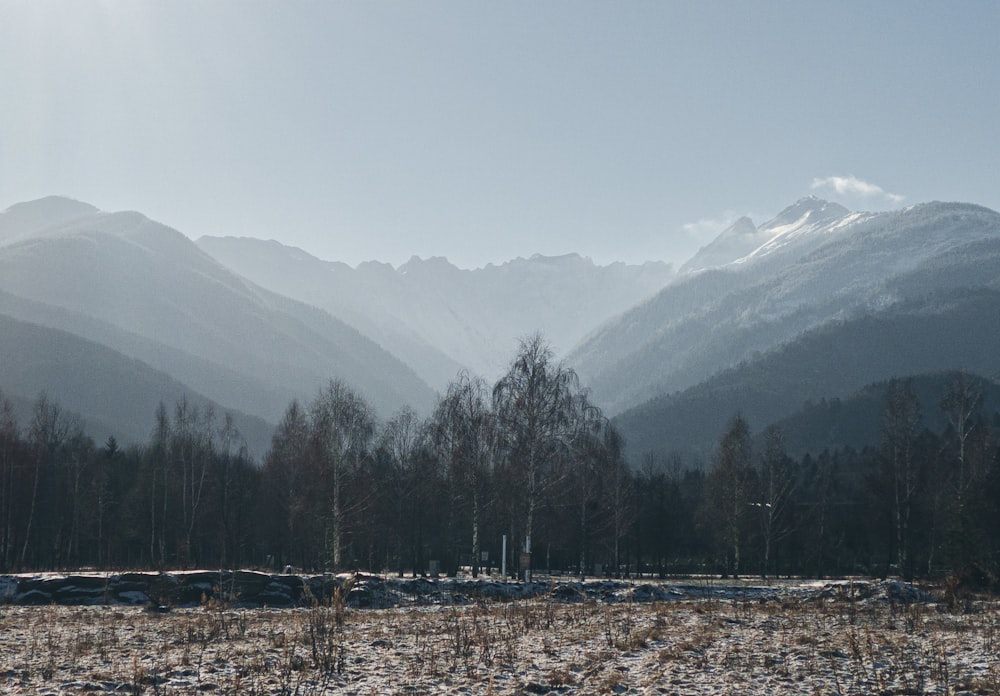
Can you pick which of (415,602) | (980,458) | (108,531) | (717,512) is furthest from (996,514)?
(108,531)

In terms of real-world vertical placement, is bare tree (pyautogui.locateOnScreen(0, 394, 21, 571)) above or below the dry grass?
above

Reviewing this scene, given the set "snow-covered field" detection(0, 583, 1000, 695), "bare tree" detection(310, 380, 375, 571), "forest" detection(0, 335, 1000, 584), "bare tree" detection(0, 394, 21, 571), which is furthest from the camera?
"bare tree" detection(0, 394, 21, 571)

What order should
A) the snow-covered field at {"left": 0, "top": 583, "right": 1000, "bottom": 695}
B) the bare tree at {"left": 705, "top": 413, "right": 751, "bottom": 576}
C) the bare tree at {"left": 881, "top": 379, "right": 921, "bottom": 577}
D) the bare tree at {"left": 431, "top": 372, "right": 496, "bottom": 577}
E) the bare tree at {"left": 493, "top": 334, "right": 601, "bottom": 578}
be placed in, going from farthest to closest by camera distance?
1. the bare tree at {"left": 705, "top": 413, "right": 751, "bottom": 576}
2. the bare tree at {"left": 881, "top": 379, "right": 921, "bottom": 577}
3. the bare tree at {"left": 431, "top": 372, "right": 496, "bottom": 577}
4. the bare tree at {"left": 493, "top": 334, "right": 601, "bottom": 578}
5. the snow-covered field at {"left": 0, "top": 583, "right": 1000, "bottom": 695}

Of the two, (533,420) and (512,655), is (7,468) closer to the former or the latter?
(533,420)

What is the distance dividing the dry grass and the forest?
22.5 meters

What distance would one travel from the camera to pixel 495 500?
5422cm

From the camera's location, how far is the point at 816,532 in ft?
242

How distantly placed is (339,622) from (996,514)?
4399 cm

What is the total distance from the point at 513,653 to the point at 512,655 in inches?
13.3

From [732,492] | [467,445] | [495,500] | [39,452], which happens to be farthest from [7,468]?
[732,492]

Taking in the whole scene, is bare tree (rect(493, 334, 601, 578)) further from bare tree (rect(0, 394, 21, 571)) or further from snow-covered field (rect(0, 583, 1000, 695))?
bare tree (rect(0, 394, 21, 571))

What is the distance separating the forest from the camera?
171 ft

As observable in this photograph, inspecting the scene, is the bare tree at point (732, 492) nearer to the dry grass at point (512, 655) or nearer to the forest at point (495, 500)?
the forest at point (495, 500)

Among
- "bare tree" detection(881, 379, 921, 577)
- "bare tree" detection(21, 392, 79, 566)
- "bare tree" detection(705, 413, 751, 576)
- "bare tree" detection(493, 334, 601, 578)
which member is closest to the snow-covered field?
"bare tree" detection(493, 334, 601, 578)
